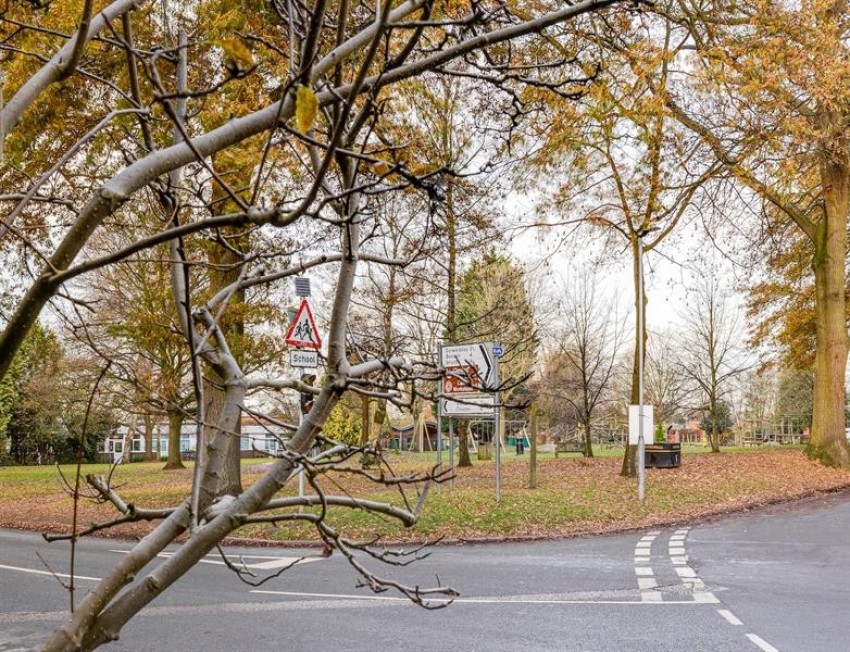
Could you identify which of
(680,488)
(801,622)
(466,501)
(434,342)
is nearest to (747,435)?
(434,342)

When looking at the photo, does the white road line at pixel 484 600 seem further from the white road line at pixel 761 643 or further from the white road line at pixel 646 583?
the white road line at pixel 761 643

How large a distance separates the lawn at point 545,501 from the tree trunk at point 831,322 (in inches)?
49.6

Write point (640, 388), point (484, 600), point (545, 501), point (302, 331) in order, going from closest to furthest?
point (484, 600) < point (302, 331) < point (545, 501) < point (640, 388)

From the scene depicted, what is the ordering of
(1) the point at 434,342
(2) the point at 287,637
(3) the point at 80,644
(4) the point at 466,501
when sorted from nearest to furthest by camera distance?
(3) the point at 80,644 < (2) the point at 287,637 < (4) the point at 466,501 < (1) the point at 434,342

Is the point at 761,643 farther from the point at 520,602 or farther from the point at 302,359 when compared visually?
the point at 302,359

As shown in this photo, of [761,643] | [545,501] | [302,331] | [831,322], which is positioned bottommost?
[545,501]

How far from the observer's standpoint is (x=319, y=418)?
1877mm

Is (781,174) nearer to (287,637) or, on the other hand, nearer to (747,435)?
(287,637)

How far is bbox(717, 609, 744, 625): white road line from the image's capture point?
655 centimetres

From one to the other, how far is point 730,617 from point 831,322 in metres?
18.7

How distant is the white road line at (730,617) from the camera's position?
258 inches

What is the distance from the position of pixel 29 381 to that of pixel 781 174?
35.3 m

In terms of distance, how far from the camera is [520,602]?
7469 mm

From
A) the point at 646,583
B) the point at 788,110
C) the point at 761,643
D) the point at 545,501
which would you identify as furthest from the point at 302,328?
the point at 788,110
